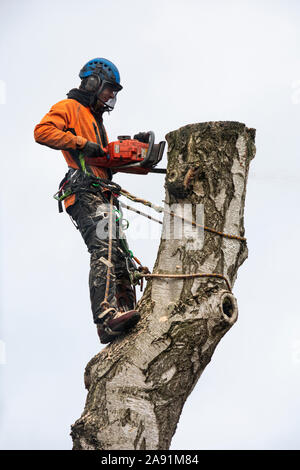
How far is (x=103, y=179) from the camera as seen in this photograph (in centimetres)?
693

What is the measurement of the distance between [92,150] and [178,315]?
2188 millimetres

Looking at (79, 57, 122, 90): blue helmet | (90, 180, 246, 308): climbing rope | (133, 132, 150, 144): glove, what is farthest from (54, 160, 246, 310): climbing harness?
(79, 57, 122, 90): blue helmet

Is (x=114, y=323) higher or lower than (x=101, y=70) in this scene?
lower

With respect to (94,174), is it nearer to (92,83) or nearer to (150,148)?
(150,148)

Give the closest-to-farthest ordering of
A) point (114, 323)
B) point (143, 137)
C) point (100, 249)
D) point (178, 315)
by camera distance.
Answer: point (178, 315)
point (114, 323)
point (100, 249)
point (143, 137)

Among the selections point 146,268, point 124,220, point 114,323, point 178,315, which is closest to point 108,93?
point 124,220

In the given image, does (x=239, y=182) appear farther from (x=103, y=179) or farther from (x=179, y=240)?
(x=103, y=179)

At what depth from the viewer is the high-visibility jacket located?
6.72 m

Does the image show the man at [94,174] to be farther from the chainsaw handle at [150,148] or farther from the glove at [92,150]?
the chainsaw handle at [150,148]

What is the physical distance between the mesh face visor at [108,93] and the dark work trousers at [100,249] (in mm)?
1168

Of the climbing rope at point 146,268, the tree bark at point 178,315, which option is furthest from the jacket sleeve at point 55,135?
the tree bark at point 178,315

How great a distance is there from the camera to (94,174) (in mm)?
7109

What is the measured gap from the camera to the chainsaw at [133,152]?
7062mm
